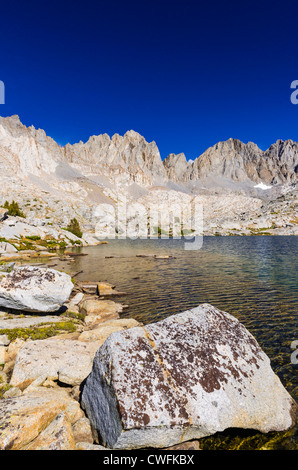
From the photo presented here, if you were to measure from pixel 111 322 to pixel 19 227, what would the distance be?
64104mm

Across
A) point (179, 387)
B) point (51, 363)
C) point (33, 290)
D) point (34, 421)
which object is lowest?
point (51, 363)

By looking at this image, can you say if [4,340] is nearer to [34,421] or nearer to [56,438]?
[34,421]

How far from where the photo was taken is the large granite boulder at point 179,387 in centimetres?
597

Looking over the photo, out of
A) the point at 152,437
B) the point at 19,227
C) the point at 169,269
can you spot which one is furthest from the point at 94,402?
the point at 19,227

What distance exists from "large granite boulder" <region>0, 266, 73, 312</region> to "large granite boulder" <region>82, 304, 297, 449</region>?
378 inches

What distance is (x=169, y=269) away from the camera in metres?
39.5

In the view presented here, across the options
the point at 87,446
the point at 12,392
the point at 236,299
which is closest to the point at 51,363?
the point at 12,392

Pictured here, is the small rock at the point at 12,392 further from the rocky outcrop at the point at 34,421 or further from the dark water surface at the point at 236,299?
the dark water surface at the point at 236,299

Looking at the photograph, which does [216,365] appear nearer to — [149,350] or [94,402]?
[149,350]

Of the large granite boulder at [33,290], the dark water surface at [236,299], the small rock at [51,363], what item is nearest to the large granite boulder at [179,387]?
the dark water surface at [236,299]

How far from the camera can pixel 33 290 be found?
15.2 metres

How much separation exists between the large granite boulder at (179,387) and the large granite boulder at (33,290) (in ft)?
31.5

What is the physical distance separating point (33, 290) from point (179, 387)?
39.7 feet

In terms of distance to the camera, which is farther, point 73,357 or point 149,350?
point 73,357
